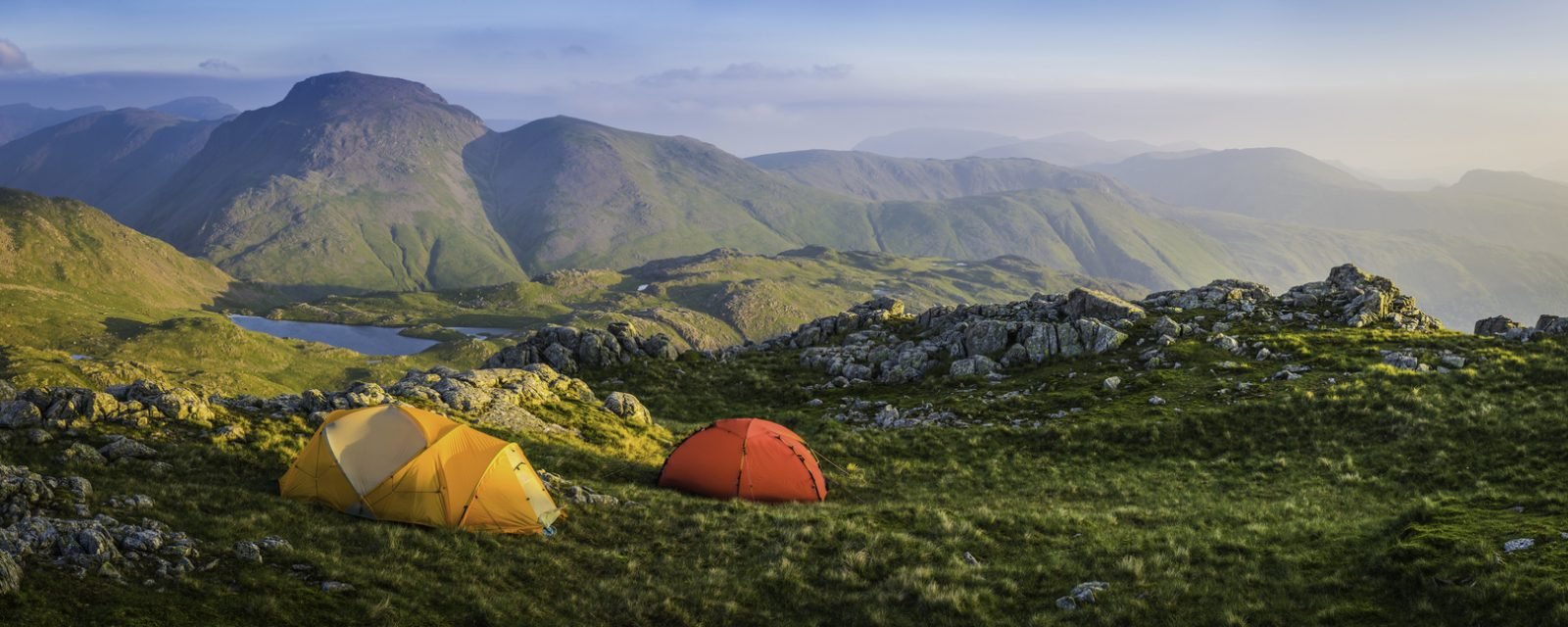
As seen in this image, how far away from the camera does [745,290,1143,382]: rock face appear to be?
2162 inches

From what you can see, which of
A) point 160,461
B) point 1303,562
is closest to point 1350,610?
point 1303,562

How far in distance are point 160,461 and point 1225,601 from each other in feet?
91.5

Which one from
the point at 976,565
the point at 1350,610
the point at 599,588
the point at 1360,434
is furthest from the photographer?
the point at 1360,434

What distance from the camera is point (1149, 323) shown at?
57562 millimetres

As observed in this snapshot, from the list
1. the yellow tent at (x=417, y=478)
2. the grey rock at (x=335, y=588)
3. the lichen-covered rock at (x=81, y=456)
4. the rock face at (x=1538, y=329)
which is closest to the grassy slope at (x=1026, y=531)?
the grey rock at (x=335, y=588)

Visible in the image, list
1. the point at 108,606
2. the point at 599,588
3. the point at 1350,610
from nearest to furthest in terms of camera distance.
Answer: the point at 108,606 → the point at 1350,610 → the point at 599,588

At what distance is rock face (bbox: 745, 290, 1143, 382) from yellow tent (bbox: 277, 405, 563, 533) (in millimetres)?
37413

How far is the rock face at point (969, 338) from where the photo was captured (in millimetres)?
54906

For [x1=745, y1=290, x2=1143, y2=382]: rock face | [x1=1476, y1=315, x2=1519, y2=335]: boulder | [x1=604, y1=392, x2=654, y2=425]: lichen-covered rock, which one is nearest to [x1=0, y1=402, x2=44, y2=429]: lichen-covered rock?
[x1=604, y1=392, x2=654, y2=425]: lichen-covered rock

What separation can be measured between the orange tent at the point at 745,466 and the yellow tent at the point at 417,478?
765cm

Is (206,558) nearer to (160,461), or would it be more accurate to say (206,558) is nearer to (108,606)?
(108,606)

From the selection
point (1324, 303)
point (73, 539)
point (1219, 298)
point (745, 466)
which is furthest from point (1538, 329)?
point (73, 539)

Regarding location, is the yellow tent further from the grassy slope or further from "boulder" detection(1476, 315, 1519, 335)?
"boulder" detection(1476, 315, 1519, 335)

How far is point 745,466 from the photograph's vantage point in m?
29.0
